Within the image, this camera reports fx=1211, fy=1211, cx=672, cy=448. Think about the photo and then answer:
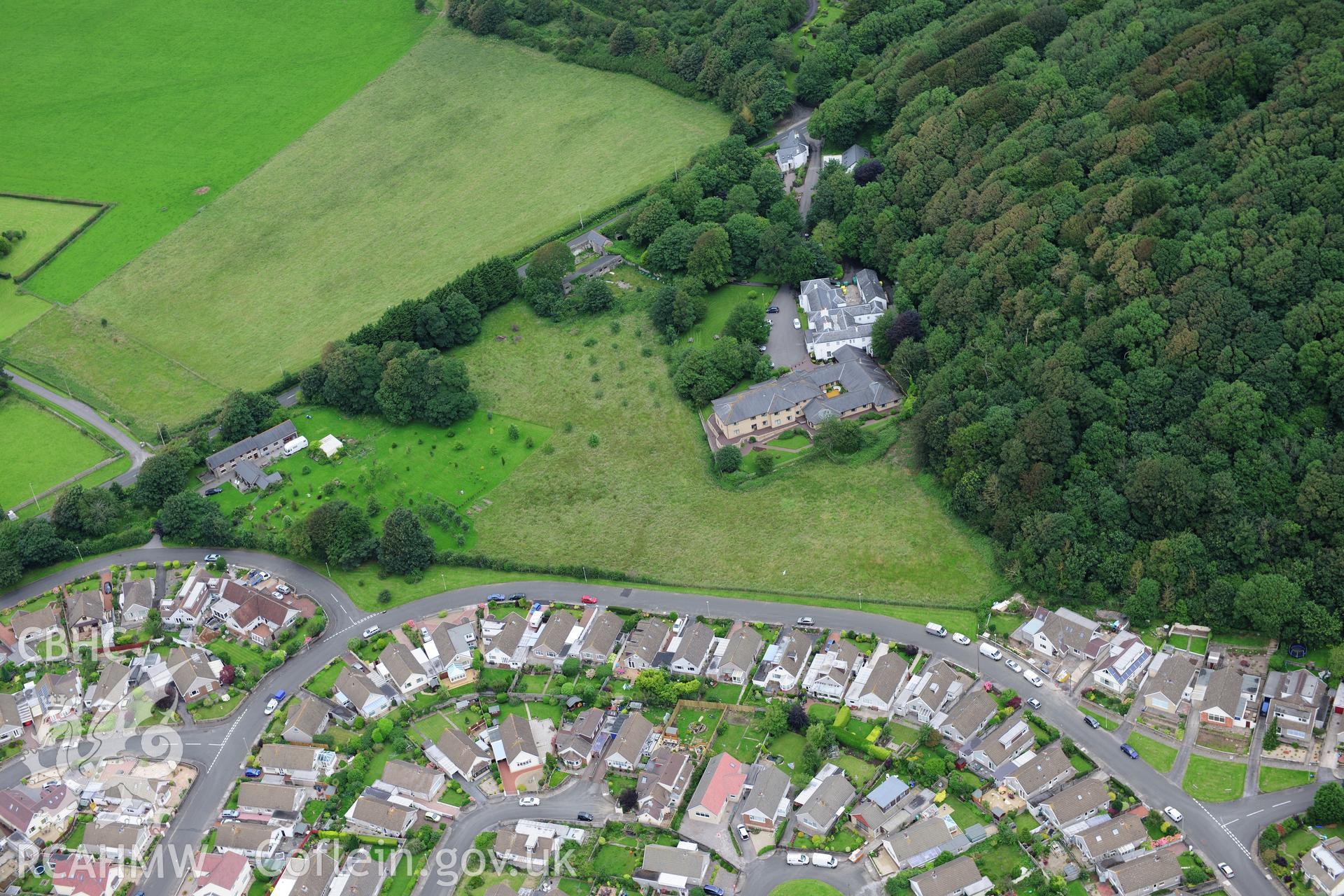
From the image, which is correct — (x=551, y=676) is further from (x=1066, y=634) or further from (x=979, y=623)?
(x=1066, y=634)

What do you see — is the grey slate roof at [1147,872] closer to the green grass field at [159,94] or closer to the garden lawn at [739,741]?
the garden lawn at [739,741]

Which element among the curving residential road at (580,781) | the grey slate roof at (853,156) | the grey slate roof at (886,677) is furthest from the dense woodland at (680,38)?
the grey slate roof at (886,677)

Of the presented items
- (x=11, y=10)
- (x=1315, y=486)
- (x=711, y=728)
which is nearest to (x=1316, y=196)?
(x=1315, y=486)

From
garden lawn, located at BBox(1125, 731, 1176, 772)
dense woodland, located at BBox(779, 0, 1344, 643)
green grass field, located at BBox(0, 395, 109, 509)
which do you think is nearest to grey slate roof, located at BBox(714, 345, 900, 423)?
dense woodland, located at BBox(779, 0, 1344, 643)

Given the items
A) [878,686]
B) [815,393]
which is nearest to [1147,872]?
[878,686]

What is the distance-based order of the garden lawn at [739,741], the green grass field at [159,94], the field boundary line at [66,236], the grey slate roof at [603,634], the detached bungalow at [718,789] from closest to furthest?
the detached bungalow at [718,789] < the garden lawn at [739,741] < the grey slate roof at [603,634] < the field boundary line at [66,236] < the green grass field at [159,94]

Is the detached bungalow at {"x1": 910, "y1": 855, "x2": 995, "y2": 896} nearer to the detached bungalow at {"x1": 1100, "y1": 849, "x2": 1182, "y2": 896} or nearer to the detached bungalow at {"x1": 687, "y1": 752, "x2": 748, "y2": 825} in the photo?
the detached bungalow at {"x1": 1100, "y1": 849, "x2": 1182, "y2": 896}

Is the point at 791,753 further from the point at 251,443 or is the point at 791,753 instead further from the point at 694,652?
the point at 251,443
